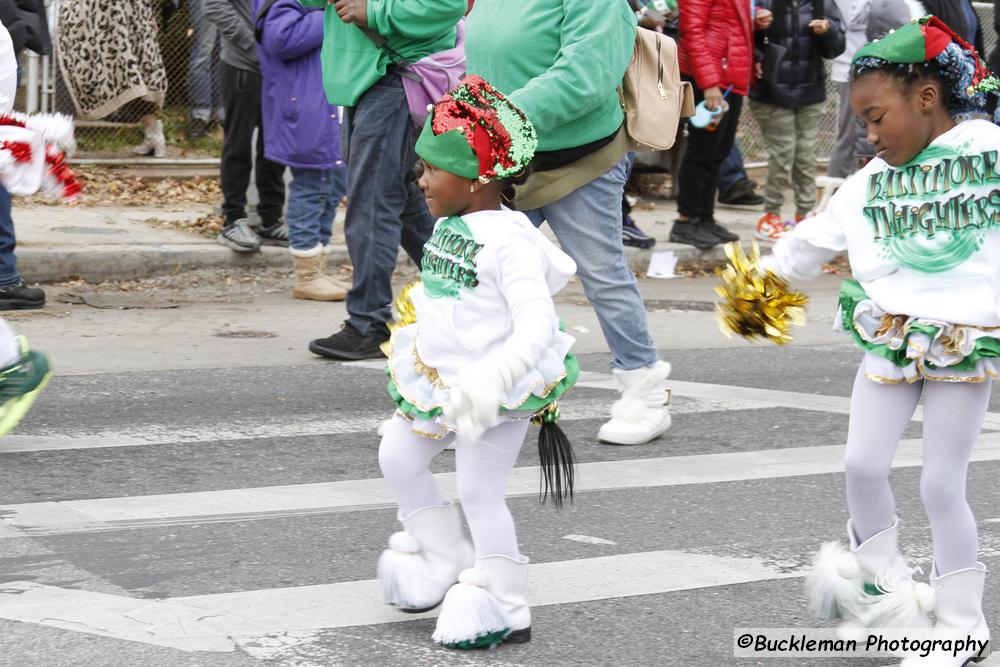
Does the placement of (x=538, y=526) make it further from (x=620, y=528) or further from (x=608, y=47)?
(x=608, y=47)

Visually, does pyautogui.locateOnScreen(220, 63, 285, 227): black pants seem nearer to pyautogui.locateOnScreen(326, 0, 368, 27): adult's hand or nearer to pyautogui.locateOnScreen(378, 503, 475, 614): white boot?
pyautogui.locateOnScreen(326, 0, 368, 27): adult's hand

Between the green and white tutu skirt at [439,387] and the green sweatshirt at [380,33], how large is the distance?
10.0 ft

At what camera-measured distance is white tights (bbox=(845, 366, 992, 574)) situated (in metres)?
3.70

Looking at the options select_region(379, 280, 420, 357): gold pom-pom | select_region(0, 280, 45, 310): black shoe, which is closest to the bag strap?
select_region(0, 280, 45, 310): black shoe

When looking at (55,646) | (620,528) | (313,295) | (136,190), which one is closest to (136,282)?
(313,295)

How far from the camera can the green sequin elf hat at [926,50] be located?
3.69m

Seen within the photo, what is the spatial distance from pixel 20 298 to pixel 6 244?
343 mm

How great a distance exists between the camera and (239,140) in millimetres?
10203

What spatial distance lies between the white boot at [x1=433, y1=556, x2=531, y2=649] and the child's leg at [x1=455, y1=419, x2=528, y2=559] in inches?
1.7

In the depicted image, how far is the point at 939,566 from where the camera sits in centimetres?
379

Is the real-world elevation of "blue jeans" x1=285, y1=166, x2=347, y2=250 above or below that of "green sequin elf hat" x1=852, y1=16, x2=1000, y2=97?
below

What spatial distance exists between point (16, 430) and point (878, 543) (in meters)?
3.50

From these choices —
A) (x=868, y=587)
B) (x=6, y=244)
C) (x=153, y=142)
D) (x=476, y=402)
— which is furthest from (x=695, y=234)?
(x=476, y=402)

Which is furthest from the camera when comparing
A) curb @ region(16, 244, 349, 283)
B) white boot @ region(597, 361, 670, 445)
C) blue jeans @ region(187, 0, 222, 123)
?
blue jeans @ region(187, 0, 222, 123)
